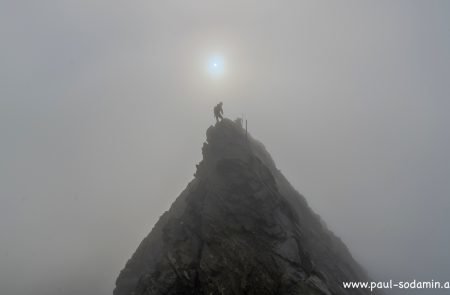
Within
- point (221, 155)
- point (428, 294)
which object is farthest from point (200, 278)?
point (428, 294)

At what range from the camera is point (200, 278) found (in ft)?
135

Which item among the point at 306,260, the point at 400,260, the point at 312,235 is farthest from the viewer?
the point at 400,260

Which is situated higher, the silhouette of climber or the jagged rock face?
the silhouette of climber

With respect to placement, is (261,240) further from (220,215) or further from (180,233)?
(180,233)

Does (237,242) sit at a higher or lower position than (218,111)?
lower

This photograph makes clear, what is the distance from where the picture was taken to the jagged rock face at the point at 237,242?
3944 centimetres

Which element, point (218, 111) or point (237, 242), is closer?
point (237, 242)

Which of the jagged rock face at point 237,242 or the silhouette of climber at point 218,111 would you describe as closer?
the jagged rock face at point 237,242

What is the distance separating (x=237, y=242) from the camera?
42594mm

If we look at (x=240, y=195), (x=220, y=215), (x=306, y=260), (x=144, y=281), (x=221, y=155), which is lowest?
(x=144, y=281)

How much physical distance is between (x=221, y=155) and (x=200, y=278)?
17989 millimetres

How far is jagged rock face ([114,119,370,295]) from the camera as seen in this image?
3944cm

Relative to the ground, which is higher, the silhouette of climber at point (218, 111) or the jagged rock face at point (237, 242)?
A: the silhouette of climber at point (218, 111)

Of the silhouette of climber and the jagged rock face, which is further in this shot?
the silhouette of climber
